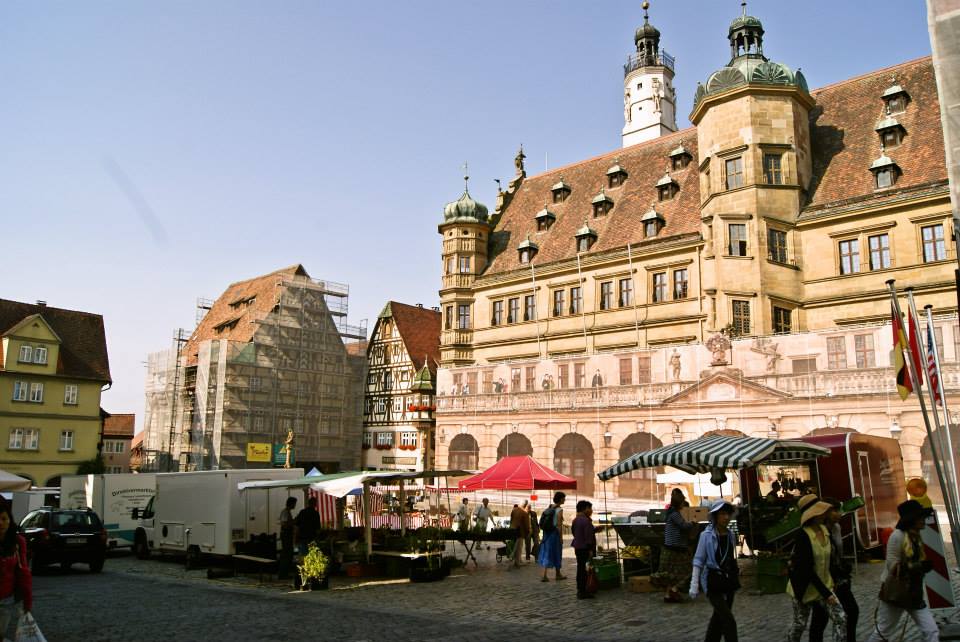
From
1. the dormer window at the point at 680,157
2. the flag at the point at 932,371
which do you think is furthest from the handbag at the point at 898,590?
the dormer window at the point at 680,157

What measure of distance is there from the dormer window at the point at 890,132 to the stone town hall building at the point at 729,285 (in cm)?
6

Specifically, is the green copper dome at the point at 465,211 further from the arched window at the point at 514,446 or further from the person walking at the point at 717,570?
the person walking at the point at 717,570

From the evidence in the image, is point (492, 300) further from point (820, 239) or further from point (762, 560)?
point (762, 560)

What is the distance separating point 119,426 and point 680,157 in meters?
64.4

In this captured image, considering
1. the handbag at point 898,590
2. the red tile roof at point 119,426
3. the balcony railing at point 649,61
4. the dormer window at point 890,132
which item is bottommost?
the handbag at point 898,590

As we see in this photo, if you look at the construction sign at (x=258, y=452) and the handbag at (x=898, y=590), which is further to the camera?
the construction sign at (x=258, y=452)

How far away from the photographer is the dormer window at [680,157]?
144ft

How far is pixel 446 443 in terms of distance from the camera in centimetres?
4766

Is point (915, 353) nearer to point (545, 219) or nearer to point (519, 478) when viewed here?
point (519, 478)

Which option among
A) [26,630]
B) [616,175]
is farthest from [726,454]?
[616,175]

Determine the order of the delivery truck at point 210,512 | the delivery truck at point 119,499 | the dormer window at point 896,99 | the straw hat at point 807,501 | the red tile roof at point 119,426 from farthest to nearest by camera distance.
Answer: the red tile roof at point 119,426, the dormer window at point 896,99, the delivery truck at point 119,499, the delivery truck at point 210,512, the straw hat at point 807,501

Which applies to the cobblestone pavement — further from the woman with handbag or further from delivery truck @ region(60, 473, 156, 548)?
delivery truck @ region(60, 473, 156, 548)

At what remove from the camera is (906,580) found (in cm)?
823

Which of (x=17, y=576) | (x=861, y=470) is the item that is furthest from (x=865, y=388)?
(x=17, y=576)
